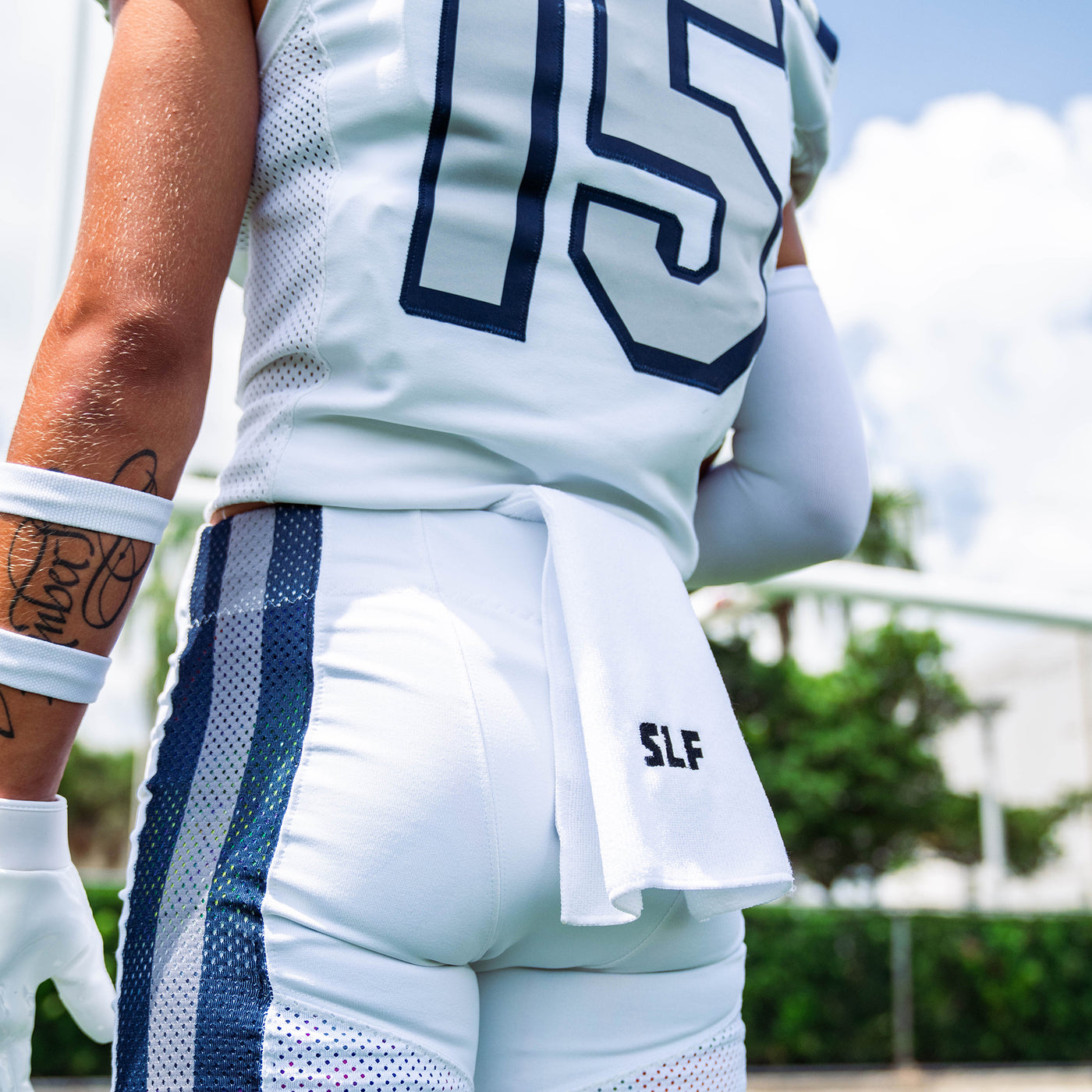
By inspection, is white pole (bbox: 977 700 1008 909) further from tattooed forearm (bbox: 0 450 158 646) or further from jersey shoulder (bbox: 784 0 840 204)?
tattooed forearm (bbox: 0 450 158 646)

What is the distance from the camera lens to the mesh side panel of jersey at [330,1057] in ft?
2.13

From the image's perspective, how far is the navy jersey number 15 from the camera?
0.82 meters

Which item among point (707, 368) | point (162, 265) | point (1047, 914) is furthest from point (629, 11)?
point (1047, 914)

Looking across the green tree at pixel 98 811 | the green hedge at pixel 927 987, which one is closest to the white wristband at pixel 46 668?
the green hedge at pixel 927 987

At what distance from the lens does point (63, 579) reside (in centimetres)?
73

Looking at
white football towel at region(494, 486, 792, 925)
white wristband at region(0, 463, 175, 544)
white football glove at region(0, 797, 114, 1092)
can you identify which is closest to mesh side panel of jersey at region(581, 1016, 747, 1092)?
white football towel at region(494, 486, 792, 925)

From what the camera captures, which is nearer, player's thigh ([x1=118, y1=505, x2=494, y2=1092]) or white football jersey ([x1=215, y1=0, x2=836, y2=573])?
player's thigh ([x1=118, y1=505, x2=494, y2=1092])

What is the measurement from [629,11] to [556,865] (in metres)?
0.66

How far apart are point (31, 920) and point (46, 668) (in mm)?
191

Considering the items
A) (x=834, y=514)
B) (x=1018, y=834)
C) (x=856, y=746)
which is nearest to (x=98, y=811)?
(x=856, y=746)

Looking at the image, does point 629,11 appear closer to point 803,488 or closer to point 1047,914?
point 803,488

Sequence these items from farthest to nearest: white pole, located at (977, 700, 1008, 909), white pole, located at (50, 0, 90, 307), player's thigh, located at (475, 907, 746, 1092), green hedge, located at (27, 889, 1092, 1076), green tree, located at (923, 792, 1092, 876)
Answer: green tree, located at (923, 792, 1092, 876) < white pole, located at (977, 700, 1008, 909) < green hedge, located at (27, 889, 1092, 1076) < white pole, located at (50, 0, 90, 307) < player's thigh, located at (475, 907, 746, 1092)

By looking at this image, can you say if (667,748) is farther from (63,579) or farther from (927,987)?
(927,987)

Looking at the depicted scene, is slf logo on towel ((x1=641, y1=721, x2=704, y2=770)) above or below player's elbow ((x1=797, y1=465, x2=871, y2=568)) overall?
below
